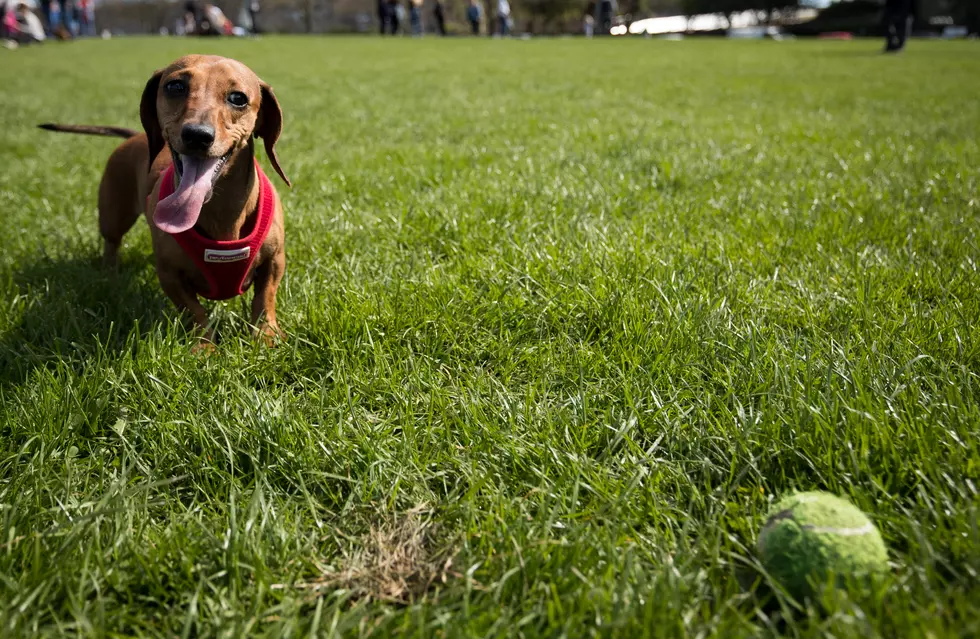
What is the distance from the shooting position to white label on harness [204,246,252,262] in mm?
2330

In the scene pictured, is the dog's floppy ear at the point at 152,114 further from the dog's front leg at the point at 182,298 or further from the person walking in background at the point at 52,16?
the person walking in background at the point at 52,16

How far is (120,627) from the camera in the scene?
1.25 m

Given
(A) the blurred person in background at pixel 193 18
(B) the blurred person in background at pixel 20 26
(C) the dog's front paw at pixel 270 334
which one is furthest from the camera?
(A) the blurred person in background at pixel 193 18

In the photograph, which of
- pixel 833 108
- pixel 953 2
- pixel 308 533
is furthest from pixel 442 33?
pixel 308 533

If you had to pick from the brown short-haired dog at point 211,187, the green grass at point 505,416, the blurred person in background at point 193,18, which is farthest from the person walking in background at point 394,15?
the brown short-haired dog at point 211,187

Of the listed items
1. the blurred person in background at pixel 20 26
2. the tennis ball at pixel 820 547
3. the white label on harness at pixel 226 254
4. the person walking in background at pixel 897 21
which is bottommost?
the tennis ball at pixel 820 547

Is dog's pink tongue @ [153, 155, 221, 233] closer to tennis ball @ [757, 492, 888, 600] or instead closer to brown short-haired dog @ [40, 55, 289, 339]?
brown short-haired dog @ [40, 55, 289, 339]

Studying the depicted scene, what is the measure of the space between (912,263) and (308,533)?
2.73m

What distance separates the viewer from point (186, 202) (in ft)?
6.91

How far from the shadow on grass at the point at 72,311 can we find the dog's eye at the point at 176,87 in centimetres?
81

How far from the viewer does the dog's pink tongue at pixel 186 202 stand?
2.09 m

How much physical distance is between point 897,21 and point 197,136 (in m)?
25.1

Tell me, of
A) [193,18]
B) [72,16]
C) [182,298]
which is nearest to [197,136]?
[182,298]

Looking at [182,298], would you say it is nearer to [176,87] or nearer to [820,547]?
[176,87]
